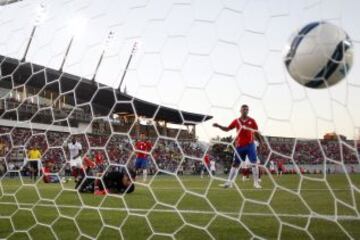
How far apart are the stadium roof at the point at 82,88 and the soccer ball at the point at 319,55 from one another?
59 centimetres

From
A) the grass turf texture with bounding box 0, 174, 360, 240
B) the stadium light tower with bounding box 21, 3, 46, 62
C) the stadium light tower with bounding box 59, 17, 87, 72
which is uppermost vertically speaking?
the stadium light tower with bounding box 59, 17, 87, 72

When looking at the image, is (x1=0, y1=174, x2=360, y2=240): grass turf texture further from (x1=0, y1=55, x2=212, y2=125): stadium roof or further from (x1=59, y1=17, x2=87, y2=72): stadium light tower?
(x1=59, y1=17, x2=87, y2=72): stadium light tower

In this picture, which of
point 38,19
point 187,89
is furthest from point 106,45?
point 38,19

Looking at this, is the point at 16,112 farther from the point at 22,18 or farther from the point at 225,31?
the point at 225,31

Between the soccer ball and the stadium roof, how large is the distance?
1.95ft

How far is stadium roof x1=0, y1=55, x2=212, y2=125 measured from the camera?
299cm

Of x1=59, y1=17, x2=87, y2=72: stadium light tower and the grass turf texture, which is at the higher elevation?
x1=59, y1=17, x2=87, y2=72: stadium light tower

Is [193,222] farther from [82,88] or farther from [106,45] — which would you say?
[106,45]

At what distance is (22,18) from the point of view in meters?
4.53

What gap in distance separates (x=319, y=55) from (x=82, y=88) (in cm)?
199

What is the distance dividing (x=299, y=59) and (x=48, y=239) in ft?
6.32

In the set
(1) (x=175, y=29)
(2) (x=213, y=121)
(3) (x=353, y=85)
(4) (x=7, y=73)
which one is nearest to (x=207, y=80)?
(2) (x=213, y=121)

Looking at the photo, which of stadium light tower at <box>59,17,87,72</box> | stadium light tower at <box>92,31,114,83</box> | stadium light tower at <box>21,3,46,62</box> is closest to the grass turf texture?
stadium light tower at <box>92,31,114,83</box>

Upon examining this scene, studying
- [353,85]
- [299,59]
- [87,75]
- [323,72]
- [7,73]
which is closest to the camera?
[353,85]
